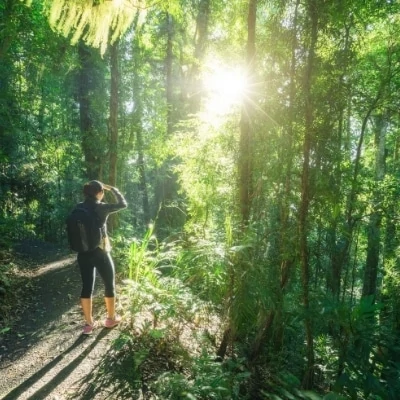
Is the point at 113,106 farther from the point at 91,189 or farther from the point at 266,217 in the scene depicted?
the point at 266,217

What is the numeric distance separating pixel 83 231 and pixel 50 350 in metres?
1.73

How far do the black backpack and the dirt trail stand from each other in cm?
138

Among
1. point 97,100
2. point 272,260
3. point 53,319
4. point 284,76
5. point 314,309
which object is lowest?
point 53,319

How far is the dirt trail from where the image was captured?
378 cm

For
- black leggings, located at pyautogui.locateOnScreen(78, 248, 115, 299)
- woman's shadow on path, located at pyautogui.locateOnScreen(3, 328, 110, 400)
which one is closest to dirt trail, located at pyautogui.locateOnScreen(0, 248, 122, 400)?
woman's shadow on path, located at pyautogui.locateOnScreen(3, 328, 110, 400)

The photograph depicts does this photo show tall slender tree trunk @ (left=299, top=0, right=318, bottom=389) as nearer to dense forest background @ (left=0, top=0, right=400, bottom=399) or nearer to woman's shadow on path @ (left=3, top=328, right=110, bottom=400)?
dense forest background @ (left=0, top=0, right=400, bottom=399)

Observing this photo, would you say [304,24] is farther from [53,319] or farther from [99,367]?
[53,319]

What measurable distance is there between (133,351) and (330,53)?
4447 millimetres

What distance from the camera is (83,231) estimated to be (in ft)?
15.2

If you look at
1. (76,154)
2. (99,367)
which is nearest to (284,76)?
(99,367)

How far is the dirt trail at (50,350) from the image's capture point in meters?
3.78

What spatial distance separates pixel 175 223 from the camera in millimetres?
15500

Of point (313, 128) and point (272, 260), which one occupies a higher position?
point (313, 128)

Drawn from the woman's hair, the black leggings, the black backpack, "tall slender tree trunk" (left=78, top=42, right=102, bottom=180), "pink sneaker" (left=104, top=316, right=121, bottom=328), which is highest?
"tall slender tree trunk" (left=78, top=42, right=102, bottom=180)
